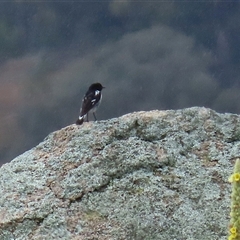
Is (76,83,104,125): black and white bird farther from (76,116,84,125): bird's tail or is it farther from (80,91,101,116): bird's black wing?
(76,116,84,125): bird's tail

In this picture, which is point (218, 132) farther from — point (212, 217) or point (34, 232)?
point (34, 232)

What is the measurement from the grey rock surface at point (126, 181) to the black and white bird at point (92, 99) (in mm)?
3036

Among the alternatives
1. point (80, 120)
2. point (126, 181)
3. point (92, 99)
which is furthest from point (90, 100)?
point (126, 181)

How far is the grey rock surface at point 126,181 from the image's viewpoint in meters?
7.90

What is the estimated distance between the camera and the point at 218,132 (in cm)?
946

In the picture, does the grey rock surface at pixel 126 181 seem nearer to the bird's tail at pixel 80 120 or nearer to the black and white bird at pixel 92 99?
the bird's tail at pixel 80 120

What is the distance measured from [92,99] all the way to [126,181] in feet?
17.6

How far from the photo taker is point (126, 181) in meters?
8.40

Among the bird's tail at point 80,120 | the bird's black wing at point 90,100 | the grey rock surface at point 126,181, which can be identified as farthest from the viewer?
the bird's black wing at point 90,100

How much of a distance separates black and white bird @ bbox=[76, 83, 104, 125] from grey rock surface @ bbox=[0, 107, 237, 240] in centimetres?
304

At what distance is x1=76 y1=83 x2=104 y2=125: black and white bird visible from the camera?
1260cm

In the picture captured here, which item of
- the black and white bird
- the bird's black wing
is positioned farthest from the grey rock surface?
the bird's black wing

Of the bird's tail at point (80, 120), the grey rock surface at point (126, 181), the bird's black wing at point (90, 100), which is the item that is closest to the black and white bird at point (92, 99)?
the bird's black wing at point (90, 100)

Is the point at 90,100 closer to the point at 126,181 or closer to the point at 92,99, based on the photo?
the point at 92,99
